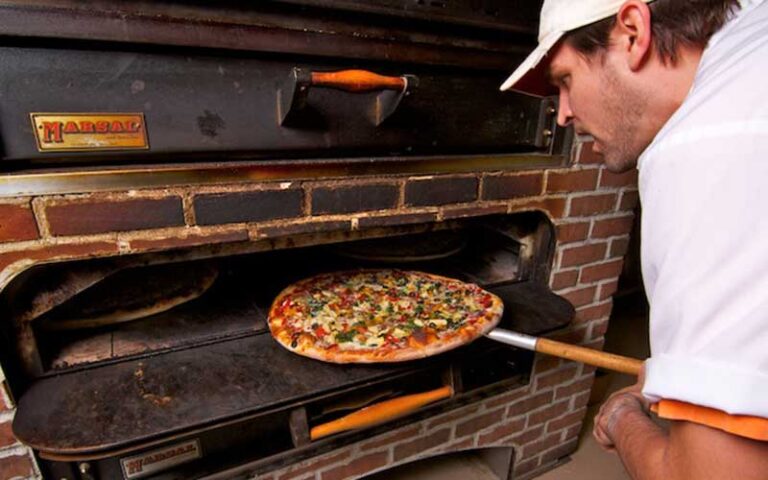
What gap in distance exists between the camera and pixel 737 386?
1.59 feet

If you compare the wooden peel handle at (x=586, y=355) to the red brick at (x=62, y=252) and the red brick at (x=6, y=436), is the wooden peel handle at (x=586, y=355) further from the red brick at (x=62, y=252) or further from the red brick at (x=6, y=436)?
the red brick at (x=6, y=436)

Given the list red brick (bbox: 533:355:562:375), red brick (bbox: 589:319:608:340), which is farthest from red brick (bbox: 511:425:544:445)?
red brick (bbox: 589:319:608:340)

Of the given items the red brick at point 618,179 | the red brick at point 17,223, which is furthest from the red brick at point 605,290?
the red brick at point 17,223

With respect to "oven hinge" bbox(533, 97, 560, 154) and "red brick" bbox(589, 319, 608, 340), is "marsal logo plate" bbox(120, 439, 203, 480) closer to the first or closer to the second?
"oven hinge" bbox(533, 97, 560, 154)

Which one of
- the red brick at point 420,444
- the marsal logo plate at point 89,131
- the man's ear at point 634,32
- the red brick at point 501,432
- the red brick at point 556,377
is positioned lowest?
the red brick at point 501,432

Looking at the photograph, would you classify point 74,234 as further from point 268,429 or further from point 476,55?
point 476,55

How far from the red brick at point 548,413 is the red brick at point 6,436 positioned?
4.73 feet

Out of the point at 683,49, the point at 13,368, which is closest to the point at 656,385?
the point at 683,49

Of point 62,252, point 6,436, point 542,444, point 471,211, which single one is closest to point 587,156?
point 471,211

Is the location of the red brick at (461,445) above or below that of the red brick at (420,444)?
below

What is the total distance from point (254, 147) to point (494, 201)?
0.62 m

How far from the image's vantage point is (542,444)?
1.62 metres

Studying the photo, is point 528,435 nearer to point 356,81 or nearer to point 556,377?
point 556,377

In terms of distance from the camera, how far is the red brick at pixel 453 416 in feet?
4.33
